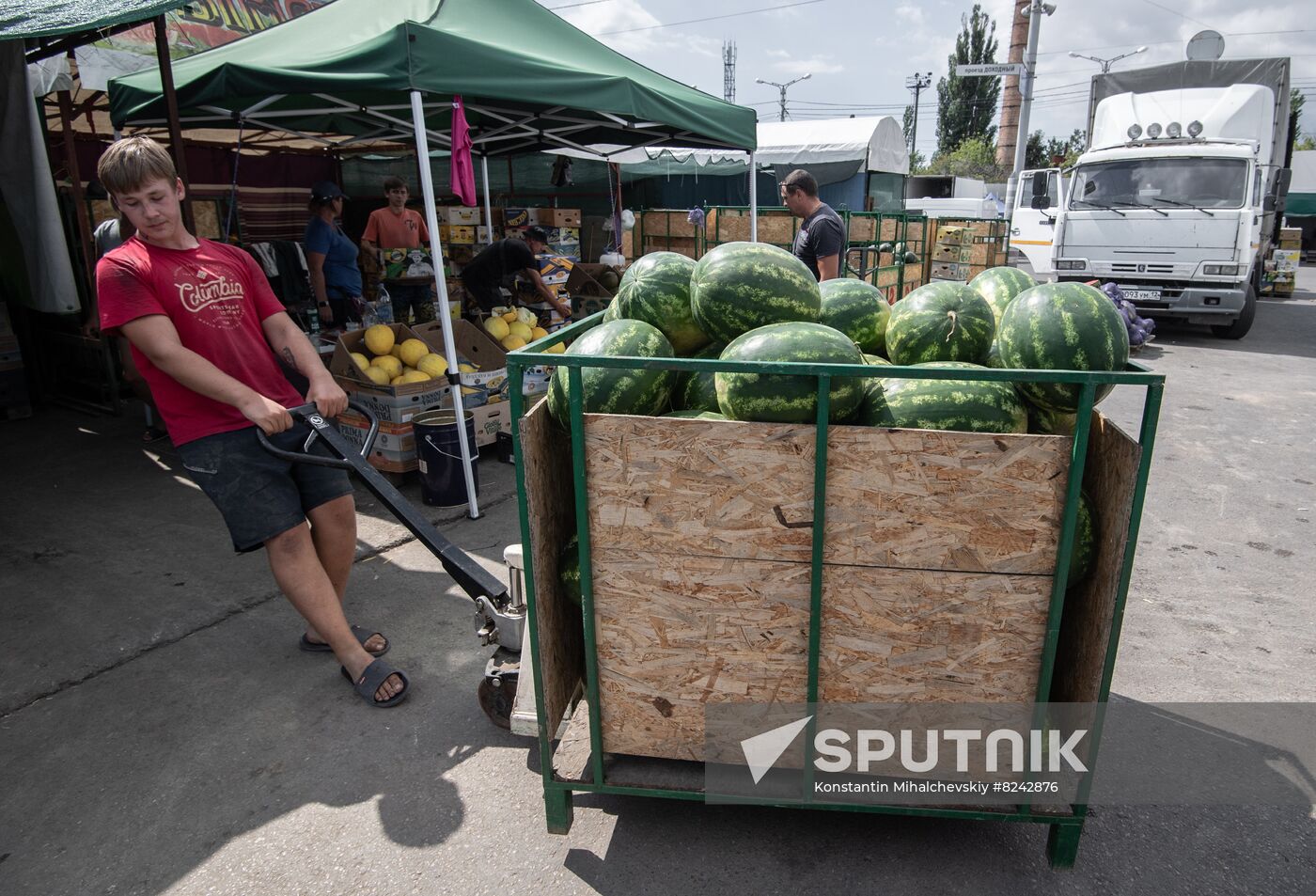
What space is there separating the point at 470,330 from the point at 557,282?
2.88 metres

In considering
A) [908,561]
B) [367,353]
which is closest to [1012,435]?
[908,561]

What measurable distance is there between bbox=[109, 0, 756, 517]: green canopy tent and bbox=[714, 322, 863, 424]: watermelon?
116 inches

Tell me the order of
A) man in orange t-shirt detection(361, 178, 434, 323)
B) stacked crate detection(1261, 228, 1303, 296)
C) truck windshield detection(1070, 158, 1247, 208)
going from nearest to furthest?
1. man in orange t-shirt detection(361, 178, 434, 323)
2. truck windshield detection(1070, 158, 1247, 208)
3. stacked crate detection(1261, 228, 1303, 296)

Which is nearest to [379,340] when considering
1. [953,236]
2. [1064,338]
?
[1064,338]

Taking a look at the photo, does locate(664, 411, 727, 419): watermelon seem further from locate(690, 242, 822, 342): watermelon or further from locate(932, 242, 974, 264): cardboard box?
locate(932, 242, 974, 264): cardboard box

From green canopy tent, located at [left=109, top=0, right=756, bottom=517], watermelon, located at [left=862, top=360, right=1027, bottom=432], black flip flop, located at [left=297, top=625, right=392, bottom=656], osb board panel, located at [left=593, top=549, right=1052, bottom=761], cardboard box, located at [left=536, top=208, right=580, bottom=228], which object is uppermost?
green canopy tent, located at [left=109, top=0, right=756, bottom=517]

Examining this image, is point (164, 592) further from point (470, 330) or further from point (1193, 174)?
point (1193, 174)

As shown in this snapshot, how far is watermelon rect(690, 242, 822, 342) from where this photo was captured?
8.18ft

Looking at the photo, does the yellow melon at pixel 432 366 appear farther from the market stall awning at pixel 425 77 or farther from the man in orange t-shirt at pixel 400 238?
the man in orange t-shirt at pixel 400 238

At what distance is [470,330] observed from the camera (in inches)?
257

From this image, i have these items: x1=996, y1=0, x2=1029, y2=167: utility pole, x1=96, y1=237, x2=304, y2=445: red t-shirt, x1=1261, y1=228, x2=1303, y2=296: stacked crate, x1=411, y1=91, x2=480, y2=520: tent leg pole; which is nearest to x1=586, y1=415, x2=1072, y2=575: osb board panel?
x1=96, y1=237, x2=304, y2=445: red t-shirt

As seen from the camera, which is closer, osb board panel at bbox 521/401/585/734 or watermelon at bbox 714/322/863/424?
watermelon at bbox 714/322/863/424

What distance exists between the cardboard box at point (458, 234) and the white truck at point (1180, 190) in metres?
8.71

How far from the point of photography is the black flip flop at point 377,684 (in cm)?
321
